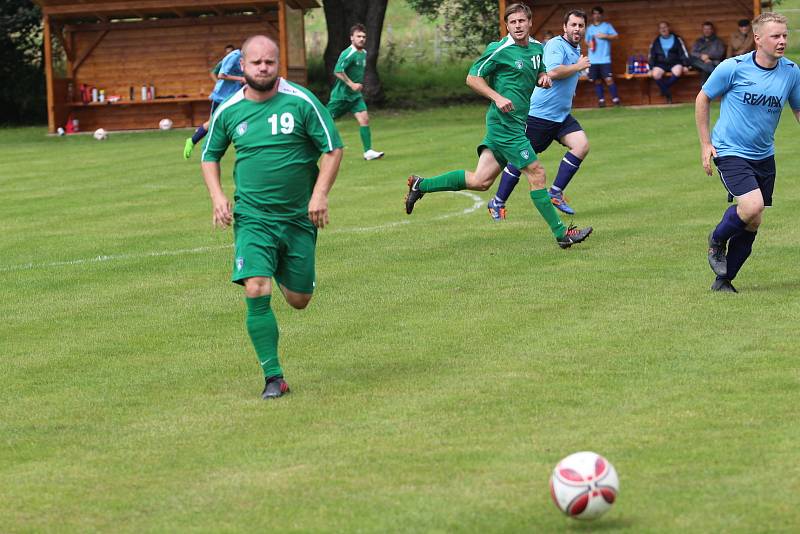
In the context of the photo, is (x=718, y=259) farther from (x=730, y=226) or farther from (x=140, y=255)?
(x=140, y=255)

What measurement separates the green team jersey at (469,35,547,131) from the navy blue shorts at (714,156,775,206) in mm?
3362

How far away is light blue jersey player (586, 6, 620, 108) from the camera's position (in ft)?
110

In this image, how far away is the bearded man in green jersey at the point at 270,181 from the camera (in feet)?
27.4

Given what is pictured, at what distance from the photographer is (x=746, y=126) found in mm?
10984

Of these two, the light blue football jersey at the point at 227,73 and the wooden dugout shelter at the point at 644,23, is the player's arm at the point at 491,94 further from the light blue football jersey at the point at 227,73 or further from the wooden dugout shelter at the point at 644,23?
the wooden dugout shelter at the point at 644,23

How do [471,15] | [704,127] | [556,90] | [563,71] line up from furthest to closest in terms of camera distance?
1. [471,15]
2. [556,90]
3. [563,71]
4. [704,127]

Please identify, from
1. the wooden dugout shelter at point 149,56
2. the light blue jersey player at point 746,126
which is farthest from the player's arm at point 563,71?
the wooden dugout shelter at point 149,56

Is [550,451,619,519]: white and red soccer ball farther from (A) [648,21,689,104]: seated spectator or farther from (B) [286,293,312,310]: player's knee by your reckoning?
(A) [648,21,689,104]: seated spectator

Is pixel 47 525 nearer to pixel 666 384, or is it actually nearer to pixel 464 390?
pixel 464 390

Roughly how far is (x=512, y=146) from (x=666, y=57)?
A: 2063 cm

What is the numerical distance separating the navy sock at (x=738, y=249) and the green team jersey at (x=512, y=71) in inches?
134

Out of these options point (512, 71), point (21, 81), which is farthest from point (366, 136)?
point (21, 81)

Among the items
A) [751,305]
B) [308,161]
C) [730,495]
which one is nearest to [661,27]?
[751,305]

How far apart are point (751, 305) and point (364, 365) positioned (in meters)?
3.14
